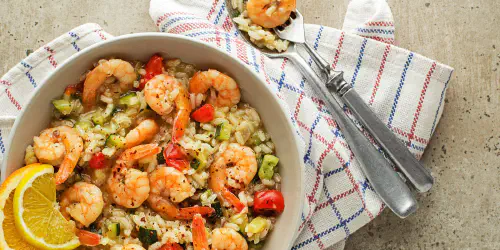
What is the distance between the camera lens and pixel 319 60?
3.66 metres

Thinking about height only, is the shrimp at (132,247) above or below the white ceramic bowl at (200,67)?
below

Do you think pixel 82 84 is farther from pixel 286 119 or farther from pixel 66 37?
pixel 286 119

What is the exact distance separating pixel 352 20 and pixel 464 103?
36.7 inches

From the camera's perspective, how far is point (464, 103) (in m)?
3.91

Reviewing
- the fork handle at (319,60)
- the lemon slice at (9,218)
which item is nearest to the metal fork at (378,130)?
the fork handle at (319,60)

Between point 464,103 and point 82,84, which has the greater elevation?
point 82,84

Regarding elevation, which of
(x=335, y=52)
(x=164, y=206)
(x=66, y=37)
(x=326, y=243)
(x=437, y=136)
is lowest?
(x=326, y=243)

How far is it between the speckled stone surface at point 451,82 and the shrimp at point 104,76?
0.67 meters

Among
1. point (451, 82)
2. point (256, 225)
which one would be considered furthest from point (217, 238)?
point (451, 82)

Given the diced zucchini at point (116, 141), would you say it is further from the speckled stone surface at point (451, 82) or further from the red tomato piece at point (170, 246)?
the speckled stone surface at point (451, 82)

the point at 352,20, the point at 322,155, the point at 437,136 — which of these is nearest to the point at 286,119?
the point at 322,155

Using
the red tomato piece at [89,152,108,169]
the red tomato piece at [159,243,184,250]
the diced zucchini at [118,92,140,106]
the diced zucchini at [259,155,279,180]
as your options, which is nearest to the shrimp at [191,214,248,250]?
the red tomato piece at [159,243,184,250]

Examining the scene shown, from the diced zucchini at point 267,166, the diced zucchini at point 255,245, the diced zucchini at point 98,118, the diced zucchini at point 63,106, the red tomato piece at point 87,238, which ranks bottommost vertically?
the diced zucchini at point 255,245

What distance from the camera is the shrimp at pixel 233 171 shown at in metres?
3.22
